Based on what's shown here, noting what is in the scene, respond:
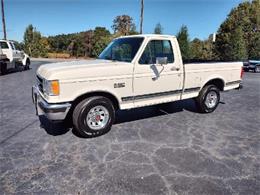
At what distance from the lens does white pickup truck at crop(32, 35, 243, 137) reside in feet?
13.1

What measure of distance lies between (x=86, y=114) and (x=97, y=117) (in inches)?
12.2

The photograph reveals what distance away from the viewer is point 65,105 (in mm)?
4027

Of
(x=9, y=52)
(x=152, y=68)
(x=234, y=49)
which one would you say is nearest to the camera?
(x=152, y=68)

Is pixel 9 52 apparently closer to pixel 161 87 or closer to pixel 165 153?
pixel 161 87

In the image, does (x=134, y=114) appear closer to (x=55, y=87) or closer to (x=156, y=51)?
(x=156, y=51)

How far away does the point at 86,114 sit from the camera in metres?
4.32

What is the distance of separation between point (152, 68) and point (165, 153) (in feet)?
6.34

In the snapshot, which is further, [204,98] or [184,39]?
[184,39]

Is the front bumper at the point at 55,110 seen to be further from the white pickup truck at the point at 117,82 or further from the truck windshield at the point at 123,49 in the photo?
the truck windshield at the point at 123,49

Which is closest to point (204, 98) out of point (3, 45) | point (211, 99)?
point (211, 99)

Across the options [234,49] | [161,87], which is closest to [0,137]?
[161,87]

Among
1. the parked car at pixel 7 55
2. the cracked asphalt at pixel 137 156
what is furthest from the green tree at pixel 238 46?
the parked car at pixel 7 55

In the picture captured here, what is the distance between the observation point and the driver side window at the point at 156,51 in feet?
15.8

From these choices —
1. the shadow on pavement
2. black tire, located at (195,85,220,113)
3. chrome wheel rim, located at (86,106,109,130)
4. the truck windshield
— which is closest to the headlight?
chrome wheel rim, located at (86,106,109,130)
